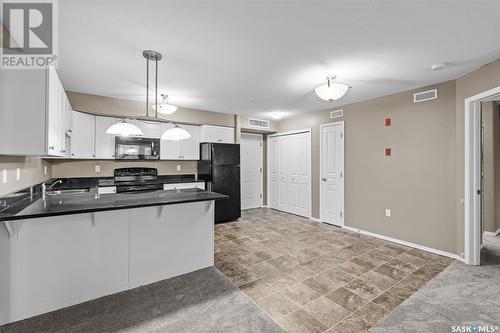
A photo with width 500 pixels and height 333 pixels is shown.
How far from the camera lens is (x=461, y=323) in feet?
6.11

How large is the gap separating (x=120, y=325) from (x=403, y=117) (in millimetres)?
4531

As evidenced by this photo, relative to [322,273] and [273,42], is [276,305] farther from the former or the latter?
[273,42]

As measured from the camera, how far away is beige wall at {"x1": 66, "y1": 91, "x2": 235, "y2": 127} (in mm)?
3812

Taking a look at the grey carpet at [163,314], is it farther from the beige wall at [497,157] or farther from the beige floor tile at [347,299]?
the beige wall at [497,157]

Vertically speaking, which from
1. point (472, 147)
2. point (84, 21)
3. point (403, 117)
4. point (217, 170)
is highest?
point (84, 21)

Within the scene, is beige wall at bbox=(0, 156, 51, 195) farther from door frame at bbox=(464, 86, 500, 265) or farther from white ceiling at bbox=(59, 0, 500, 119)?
door frame at bbox=(464, 86, 500, 265)

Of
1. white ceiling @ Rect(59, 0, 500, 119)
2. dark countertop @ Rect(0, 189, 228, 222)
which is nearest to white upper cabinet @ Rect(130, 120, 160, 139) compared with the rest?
white ceiling @ Rect(59, 0, 500, 119)

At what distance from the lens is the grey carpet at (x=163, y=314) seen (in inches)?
71.4

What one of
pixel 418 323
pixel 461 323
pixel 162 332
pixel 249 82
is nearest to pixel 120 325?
pixel 162 332

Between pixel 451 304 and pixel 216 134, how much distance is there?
4563 mm

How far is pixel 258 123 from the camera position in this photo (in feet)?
19.5

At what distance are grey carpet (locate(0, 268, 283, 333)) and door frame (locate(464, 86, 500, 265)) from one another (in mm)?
2885

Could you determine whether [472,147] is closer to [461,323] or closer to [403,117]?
[403,117]

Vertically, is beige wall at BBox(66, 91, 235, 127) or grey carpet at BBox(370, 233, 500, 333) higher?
beige wall at BBox(66, 91, 235, 127)
